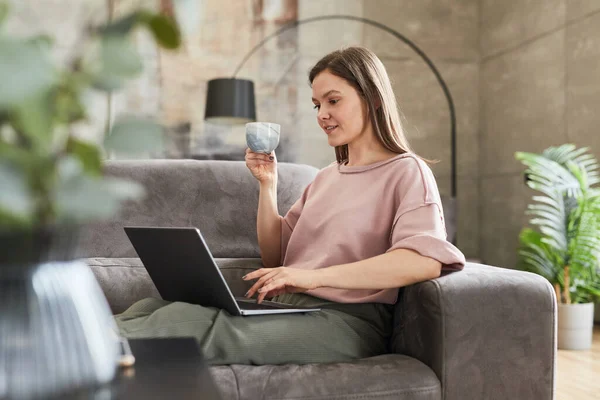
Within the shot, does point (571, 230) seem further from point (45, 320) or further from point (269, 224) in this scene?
point (45, 320)

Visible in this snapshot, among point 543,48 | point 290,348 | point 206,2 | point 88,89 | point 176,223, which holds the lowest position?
point 290,348

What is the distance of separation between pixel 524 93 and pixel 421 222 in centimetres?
391

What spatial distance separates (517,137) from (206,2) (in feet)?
8.38

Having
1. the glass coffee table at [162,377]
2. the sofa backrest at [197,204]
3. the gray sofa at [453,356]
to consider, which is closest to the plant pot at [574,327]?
the sofa backrest at [197,204]

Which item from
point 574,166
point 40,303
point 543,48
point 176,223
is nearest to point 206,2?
point 543,48

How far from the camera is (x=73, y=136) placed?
2.00 feet

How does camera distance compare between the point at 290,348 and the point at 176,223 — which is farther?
the point at 176,223

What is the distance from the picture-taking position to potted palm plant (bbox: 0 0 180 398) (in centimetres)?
56

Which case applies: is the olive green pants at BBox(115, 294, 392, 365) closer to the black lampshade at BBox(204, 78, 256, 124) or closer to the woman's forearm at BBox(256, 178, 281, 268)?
the woman's forearm at BBox(256, 178, 281, 268)

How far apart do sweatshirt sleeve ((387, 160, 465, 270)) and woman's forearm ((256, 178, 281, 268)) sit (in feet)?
1.51

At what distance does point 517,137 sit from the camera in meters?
5.29

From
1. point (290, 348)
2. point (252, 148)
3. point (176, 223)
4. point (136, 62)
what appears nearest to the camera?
point (136, 62)

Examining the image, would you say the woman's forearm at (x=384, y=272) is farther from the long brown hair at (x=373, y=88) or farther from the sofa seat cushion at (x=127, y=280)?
the sofa seat cushion at (x=127, y=280)

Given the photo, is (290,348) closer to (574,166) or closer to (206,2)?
(574,166)
